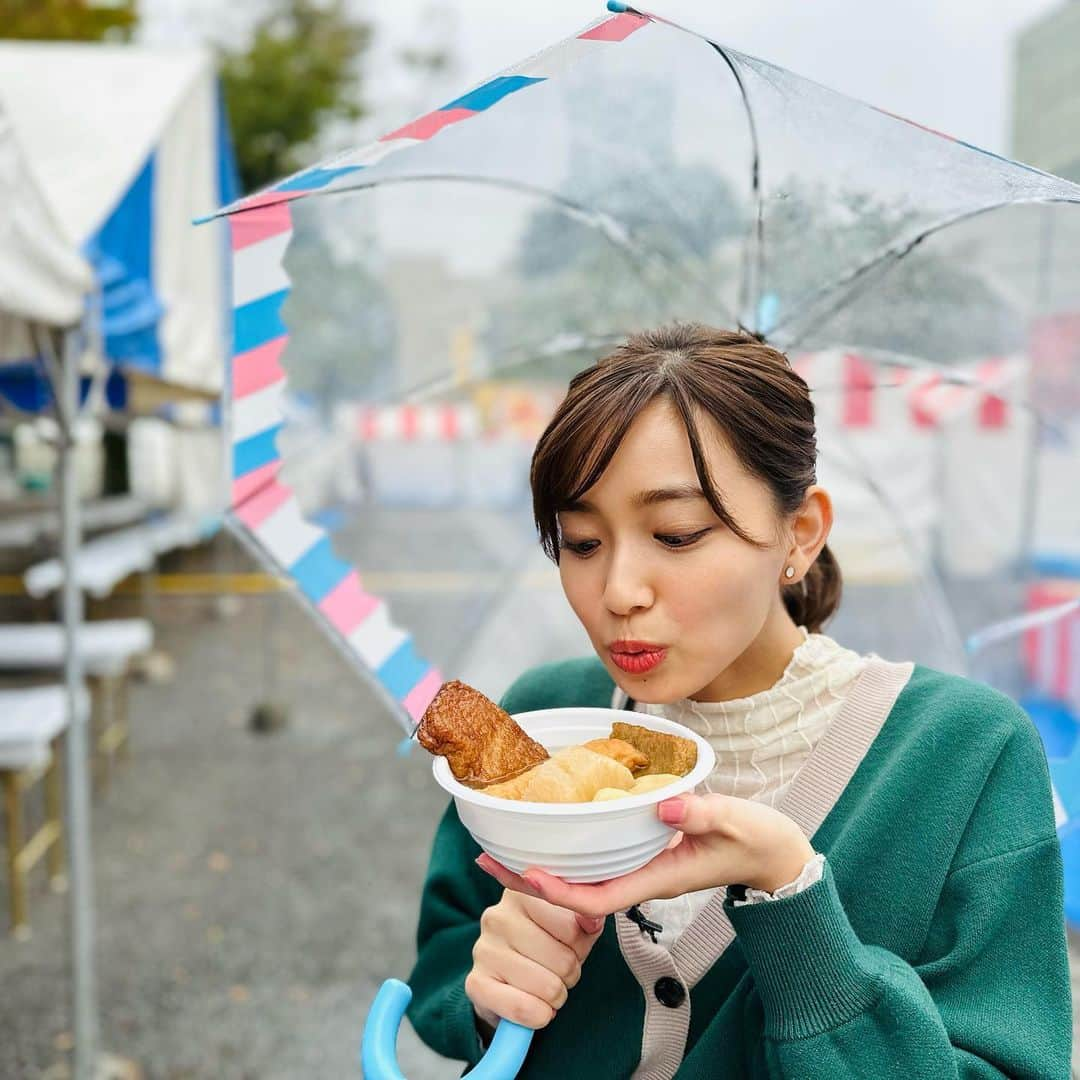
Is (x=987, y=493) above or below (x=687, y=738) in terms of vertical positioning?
below

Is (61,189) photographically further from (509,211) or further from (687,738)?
(687,738)

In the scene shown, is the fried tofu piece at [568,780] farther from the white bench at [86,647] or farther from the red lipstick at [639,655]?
the white bench at [86,647]

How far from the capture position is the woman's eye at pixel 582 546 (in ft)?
3.81

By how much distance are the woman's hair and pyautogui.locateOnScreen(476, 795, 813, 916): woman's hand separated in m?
0.31

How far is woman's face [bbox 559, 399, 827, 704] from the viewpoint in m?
1.10

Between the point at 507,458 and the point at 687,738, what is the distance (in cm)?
609

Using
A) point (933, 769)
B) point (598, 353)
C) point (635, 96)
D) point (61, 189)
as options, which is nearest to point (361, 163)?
point (933, 769)

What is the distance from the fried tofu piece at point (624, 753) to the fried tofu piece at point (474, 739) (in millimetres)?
72

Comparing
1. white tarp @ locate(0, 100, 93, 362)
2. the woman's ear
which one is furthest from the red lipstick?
white tarp @ locate(0, 100, 93, 362)

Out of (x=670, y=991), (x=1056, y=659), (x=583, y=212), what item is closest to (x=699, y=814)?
(x=670, y=991)

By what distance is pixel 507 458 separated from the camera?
7.09m

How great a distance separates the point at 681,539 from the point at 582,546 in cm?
12

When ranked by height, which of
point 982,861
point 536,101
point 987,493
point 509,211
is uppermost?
point 536,101

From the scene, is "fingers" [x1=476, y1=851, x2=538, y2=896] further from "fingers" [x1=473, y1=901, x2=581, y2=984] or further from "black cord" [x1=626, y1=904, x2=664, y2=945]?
"black cord" [x1=626, y1=904, x2=664, y2=945]
